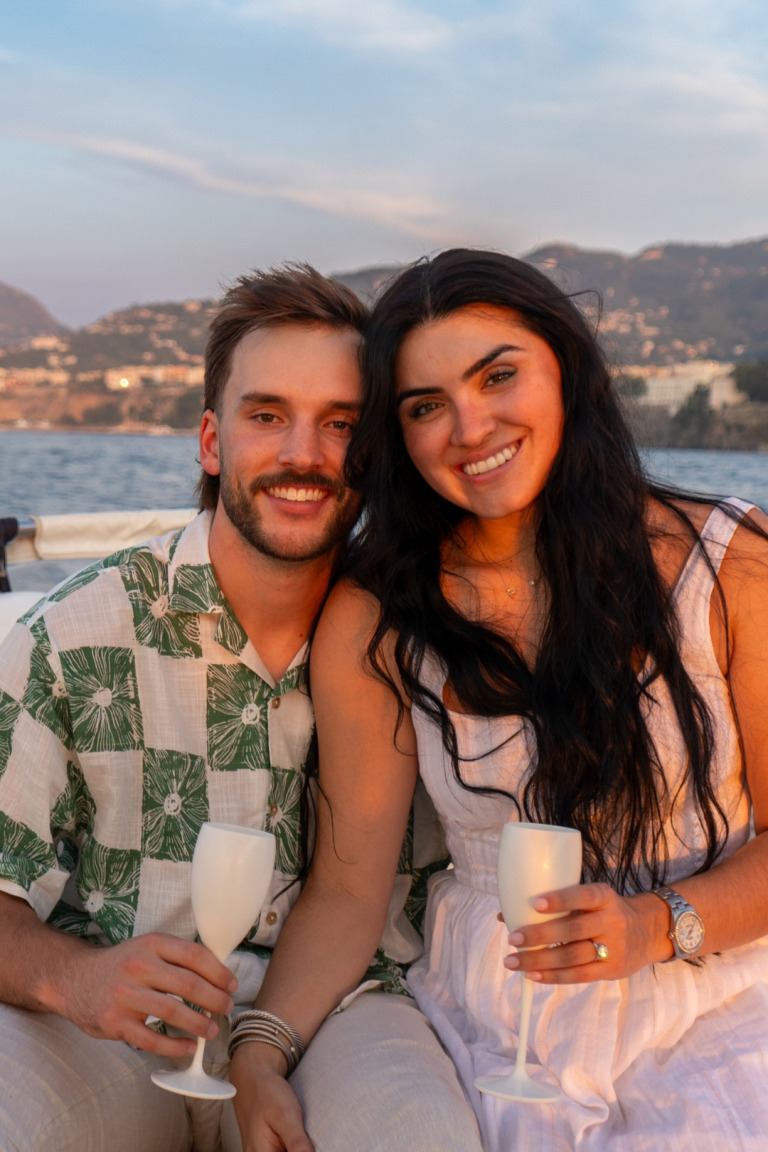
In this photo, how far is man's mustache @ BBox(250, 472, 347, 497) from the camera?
7.06 ft

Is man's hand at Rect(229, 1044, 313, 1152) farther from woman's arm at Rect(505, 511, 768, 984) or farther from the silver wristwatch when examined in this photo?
the silver wristwatch

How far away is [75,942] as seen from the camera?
176 centimetres

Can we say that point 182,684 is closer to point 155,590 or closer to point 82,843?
point 155,590

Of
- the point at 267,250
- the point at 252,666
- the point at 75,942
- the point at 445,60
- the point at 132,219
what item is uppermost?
the point at 445,60

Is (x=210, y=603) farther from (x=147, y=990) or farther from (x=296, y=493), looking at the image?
(x=147, y=990)

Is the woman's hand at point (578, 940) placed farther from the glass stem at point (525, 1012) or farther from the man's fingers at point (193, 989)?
the man's fingers at point (193, 989)

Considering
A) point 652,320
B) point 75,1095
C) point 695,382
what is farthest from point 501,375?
point 652,320

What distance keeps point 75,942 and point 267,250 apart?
1781mm

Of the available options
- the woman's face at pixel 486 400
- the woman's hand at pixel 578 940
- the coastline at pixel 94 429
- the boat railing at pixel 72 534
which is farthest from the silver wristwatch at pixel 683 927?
the coastline at pixel 94 429

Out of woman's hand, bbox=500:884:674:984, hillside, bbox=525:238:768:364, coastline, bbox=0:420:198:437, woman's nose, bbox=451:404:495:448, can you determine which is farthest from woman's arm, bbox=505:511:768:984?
coastline, bbox=0:420:198:437

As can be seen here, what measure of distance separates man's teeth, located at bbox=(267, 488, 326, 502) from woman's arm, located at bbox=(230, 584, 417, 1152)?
0.78 ft

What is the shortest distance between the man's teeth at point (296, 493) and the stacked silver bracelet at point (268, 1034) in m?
1.05

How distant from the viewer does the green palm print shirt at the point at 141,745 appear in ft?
6.63

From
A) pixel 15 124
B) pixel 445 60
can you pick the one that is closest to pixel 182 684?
pixel 445 60
